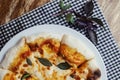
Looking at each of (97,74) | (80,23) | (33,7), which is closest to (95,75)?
(97,74)

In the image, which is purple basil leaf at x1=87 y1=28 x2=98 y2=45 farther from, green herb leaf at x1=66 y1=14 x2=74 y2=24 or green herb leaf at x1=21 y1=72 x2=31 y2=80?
green herb leaf at x1=21 y1=72 x2=31 y2=80

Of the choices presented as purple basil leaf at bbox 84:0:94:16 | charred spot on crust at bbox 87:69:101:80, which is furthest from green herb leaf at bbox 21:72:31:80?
purple basil leaf at bbox 84:0:94:16

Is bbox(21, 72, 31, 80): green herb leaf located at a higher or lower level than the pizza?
lower

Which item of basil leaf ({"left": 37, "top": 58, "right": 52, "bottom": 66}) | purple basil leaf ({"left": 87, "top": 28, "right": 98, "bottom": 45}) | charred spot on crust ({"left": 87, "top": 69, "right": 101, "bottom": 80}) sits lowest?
charred spot on crust ({"left": 87, "top": 69, "right": 101, "bottom": 80})

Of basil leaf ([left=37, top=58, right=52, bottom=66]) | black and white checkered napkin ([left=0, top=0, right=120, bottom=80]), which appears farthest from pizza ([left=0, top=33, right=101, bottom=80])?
black and white checkered napkin ([left=0, top=0, right=120, bottom=80])

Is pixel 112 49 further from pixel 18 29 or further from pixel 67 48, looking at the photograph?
pixel 18 29

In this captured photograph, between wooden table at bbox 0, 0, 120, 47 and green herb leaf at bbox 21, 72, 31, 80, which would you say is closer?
green herb leaf at bbox 21, 72, 31, 80

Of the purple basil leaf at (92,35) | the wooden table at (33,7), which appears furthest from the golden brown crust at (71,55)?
the wooden table at (33,7)
